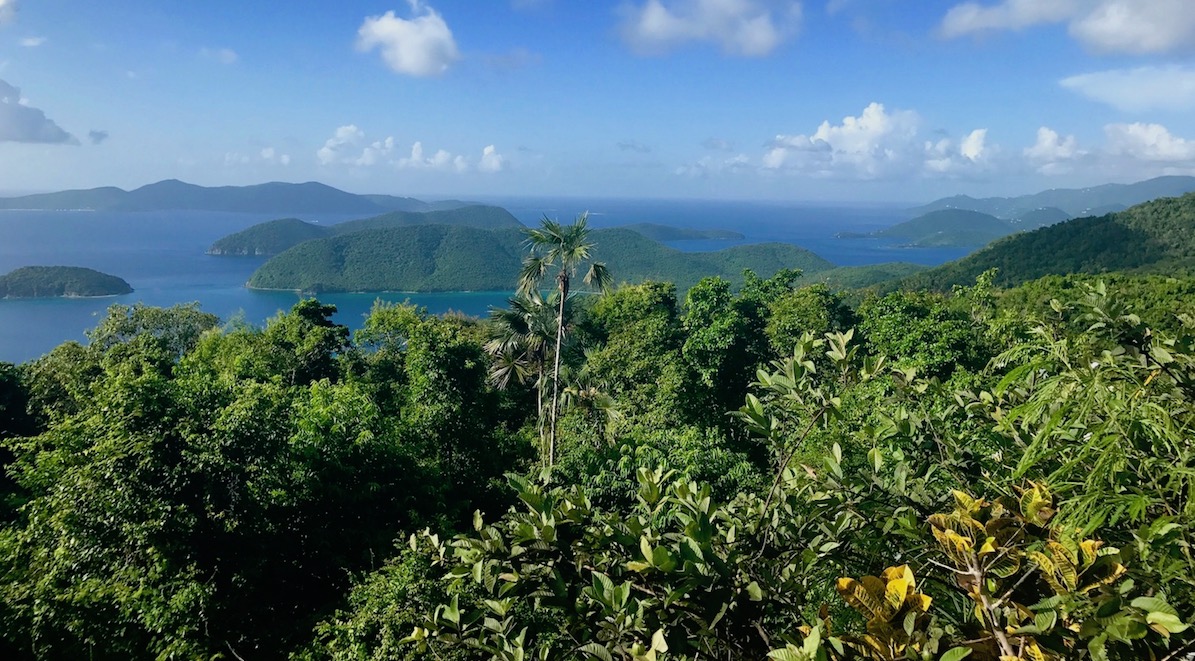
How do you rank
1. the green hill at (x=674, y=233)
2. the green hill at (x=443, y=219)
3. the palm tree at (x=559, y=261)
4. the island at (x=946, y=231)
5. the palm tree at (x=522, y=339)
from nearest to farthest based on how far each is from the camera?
the palm tree at (x=559, y=261), the palm tree at (x=522, y=339), the green hill at (x=443, y=219), the green hill at (x=674, y=233), the island at (x=946, y=231)

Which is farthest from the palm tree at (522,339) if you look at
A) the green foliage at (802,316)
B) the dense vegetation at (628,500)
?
the green foliage at (802,316)

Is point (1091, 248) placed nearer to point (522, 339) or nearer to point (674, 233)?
point (522, 339)

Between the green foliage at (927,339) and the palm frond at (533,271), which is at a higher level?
the palm frond at (533,271)

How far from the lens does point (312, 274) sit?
8831 centimetres

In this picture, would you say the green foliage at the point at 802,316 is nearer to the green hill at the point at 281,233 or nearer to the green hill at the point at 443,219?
the green hill at the point at 281,233

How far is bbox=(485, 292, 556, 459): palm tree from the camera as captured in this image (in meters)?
13.6

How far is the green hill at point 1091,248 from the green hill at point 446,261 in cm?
3019

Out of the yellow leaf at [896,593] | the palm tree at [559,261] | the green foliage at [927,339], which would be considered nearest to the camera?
the yellow leaf at [896,593]

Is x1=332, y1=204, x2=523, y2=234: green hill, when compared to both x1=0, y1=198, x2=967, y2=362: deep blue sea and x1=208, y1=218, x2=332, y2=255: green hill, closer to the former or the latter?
x1=208, y1=218, x2=332, y2=255: green hill

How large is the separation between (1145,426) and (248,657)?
272 inches

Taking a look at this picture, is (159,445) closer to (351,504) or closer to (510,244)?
(351,504)

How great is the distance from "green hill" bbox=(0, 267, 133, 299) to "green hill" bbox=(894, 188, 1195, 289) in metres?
89.8

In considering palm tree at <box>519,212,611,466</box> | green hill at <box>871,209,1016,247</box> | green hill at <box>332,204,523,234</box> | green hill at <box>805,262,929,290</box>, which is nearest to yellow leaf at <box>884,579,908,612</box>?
palm tree at <box>519,212,611,466</box>

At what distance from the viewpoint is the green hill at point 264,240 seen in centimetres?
12269
